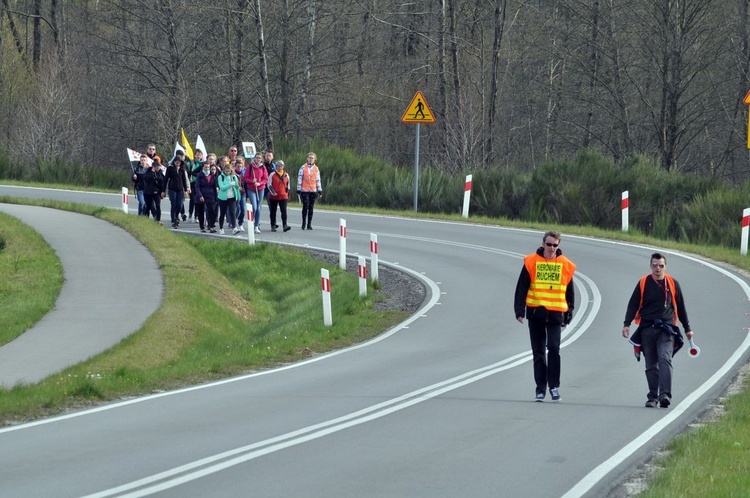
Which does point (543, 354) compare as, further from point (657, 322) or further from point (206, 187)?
point (206, 187)

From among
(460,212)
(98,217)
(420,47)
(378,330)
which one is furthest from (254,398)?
(420,47)

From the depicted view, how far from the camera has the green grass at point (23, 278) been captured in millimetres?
18188

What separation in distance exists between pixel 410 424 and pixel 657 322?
2.85 m

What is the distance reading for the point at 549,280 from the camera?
11.8m

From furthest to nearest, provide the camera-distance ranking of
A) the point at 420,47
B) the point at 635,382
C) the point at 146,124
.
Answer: the point at 420,47, the point at 146,124, the point at 635,382

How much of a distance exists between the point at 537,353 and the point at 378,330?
238 inches

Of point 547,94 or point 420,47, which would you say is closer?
point 547,94

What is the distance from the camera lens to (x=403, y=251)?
25.8 metres

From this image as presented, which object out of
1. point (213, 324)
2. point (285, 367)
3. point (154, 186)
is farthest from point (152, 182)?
point (285, 367)

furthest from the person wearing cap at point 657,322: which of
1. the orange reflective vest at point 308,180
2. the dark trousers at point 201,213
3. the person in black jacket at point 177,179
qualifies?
the dark trousers at point 201,213

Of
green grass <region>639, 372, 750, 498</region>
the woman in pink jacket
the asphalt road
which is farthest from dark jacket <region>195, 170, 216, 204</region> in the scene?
green grass <region>639, 372, 750, 498</region>

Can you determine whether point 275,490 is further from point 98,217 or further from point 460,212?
point 460,212

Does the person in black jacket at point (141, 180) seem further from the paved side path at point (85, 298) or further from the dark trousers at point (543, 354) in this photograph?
the dark trousers at point (543, 354)

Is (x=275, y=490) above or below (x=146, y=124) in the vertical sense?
below
